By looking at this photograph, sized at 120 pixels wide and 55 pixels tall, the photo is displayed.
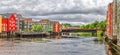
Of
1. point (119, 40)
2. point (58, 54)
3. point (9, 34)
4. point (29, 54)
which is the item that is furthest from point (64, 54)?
point (9, 34)

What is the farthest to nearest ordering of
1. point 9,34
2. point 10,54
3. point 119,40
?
point 9,34 < point 119,40 < point 10,54

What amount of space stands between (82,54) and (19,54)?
440 inches

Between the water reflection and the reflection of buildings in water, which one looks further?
the water reflection

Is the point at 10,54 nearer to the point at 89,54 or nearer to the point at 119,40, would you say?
the point at 89,54

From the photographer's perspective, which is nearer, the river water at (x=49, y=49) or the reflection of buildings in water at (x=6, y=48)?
the reflection of buildings in water at (x=6, y=48)

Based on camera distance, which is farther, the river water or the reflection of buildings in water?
the river water

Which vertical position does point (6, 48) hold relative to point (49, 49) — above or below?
above

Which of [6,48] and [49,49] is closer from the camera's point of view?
[49,49]

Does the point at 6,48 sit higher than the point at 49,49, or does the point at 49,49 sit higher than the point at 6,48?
the point at 6,48

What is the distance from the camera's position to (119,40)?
215 feet

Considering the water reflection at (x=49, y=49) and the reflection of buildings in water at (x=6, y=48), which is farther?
the water reflection at (x=49, y=49)

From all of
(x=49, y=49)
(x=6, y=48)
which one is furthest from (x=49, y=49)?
(x=6, y=48)

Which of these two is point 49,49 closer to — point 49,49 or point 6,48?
point 49,49

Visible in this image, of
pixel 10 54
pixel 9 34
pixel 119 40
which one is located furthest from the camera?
pixel 9 34
